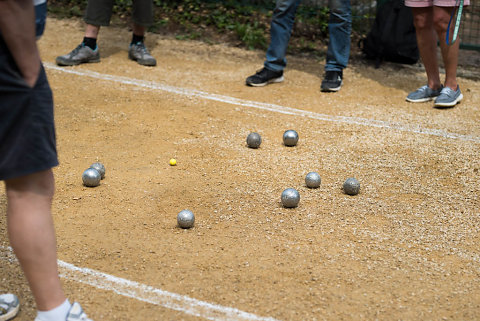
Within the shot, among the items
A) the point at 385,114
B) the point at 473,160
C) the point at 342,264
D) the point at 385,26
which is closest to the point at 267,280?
the point at 342,264

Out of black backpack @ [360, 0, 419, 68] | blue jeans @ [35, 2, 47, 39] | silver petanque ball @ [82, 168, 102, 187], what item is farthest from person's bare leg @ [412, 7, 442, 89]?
blue jeans @ [35, 2, 47, 39]

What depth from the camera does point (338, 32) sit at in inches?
305

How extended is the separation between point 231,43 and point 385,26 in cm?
247

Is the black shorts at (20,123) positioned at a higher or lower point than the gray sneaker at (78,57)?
higher

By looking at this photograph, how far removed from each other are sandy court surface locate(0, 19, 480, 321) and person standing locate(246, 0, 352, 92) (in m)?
0.19

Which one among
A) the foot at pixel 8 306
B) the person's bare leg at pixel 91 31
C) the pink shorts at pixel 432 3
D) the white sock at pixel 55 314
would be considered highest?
the pink shorts at pixel 432 3

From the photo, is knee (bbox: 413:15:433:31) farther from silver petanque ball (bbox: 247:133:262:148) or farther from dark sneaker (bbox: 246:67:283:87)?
silver petanque ball (bbox: 247:133:262:148)

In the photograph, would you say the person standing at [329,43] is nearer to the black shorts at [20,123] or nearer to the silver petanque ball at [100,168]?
the silver petanque ball at [100,168]

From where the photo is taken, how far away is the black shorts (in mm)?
2682

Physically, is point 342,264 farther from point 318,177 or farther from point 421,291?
point 318,177

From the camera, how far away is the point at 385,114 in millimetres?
7062

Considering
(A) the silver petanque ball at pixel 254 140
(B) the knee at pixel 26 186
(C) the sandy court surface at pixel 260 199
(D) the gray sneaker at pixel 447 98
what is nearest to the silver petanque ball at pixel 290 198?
(C) the sandy court surface at pixel 260 199

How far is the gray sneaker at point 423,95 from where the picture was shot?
7.45 m

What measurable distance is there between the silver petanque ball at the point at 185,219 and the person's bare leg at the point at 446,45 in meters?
4.12
